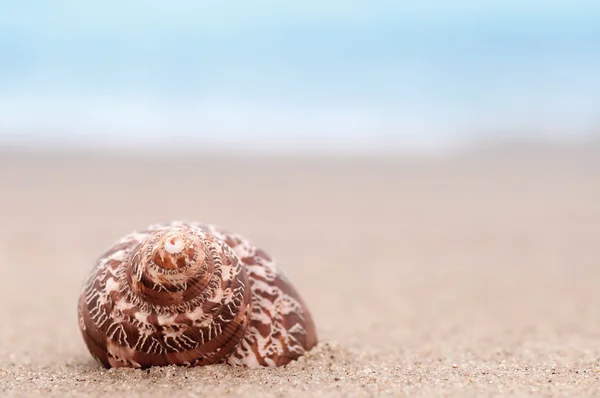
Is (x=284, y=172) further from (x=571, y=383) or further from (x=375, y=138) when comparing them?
(x=571, y=383)

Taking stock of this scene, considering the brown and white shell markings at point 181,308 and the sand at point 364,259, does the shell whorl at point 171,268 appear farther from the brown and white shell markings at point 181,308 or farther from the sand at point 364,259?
the sand at point 364,259

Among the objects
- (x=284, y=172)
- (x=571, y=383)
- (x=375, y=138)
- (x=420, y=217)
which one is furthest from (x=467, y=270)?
(x=375, y=138)

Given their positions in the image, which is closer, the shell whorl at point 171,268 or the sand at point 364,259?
the shell whorl at point 171,268

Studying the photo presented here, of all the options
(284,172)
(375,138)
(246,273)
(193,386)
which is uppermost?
(375,138)

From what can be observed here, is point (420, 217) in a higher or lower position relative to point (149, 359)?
higher

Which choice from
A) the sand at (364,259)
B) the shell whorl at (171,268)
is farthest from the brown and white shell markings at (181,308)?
the sand at (364,259)

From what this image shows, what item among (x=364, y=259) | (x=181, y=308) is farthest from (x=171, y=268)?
(x=364, y=259)

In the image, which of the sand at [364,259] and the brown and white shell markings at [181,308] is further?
the sand at [364,259]
